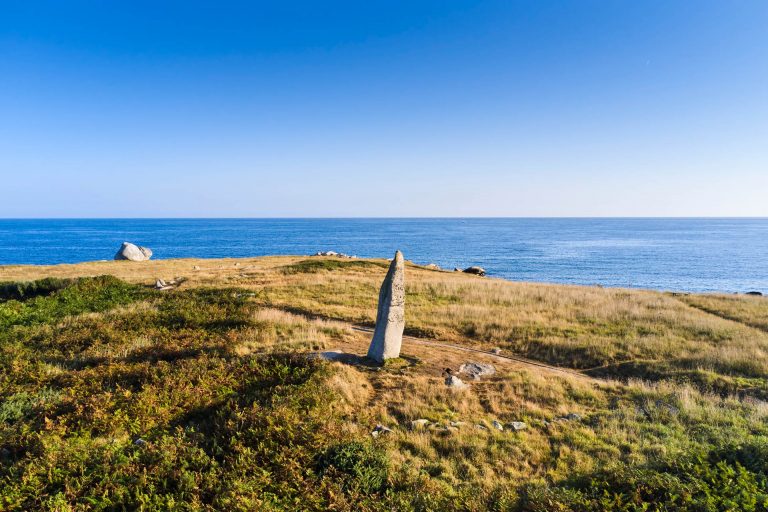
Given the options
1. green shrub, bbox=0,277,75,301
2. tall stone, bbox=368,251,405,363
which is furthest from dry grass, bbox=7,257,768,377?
green shrub, bbox=0,277,75,301

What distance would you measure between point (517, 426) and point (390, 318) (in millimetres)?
6097

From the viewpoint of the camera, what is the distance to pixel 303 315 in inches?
930

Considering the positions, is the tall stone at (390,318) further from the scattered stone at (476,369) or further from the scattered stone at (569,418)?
the scattered stone at (569,418)

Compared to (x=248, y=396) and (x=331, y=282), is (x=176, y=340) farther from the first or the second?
(x=331, y=282)

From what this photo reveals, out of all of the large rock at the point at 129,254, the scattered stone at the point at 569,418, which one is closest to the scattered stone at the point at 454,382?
the scattered stone at the point at 569,418

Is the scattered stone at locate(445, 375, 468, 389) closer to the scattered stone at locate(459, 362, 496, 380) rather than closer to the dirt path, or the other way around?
the scattered stone at locate(459, 362, 496, 380)

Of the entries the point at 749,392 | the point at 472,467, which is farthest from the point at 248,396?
the point at 749,392

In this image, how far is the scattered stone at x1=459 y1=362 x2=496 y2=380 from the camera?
15.4 metres

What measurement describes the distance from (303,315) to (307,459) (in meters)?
15.5

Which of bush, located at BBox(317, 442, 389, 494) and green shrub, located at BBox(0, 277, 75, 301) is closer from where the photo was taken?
bush, located at BBox(317, 442, 389, 494)

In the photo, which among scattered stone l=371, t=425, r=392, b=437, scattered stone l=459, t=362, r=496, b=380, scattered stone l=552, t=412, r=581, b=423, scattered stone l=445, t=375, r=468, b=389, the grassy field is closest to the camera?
the grassy field

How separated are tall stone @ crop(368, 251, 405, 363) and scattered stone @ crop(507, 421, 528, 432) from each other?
559cm

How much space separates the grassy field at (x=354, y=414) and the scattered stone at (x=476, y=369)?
0.41 m

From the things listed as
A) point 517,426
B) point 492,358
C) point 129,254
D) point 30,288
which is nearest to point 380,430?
point 517,426
